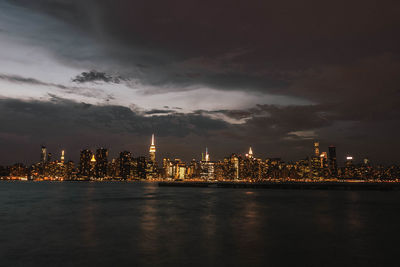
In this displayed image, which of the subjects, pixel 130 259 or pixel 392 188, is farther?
pixel 392 188

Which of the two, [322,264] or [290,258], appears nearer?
[322,264]

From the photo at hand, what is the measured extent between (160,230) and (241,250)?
11367mm

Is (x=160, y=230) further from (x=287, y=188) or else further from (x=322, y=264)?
(x=287, y=188)

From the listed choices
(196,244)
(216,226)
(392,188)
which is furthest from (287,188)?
(196,244)

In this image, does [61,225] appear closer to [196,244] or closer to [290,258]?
[196,244]

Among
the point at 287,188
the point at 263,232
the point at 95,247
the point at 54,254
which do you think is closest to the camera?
the point at 54,254

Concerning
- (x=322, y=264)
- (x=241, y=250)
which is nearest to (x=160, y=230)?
(x=241, y=250)

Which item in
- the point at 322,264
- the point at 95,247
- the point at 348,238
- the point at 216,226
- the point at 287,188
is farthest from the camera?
the point at 287,188

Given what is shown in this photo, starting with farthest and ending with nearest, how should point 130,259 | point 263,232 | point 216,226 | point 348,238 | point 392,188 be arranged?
point 392,188 < point 216,226 < point 263,232 < point 348,238 < point 130,259

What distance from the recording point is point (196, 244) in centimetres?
2258

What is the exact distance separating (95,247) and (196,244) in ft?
24.8

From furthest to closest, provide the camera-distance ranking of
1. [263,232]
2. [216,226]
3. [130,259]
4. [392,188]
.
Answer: [392,188], [216,226], [263,232], [130,259]

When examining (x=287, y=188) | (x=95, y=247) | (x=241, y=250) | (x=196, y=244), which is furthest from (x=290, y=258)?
(x=287, y=188)

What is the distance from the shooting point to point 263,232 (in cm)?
2794
